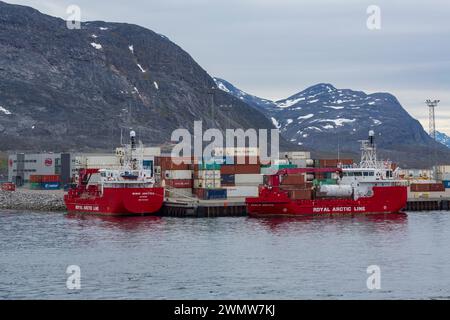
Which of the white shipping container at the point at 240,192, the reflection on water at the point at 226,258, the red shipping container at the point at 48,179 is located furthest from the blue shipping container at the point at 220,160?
the red shipping container at the point at 48,179

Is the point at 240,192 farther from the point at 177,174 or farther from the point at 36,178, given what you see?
the point at 36,178

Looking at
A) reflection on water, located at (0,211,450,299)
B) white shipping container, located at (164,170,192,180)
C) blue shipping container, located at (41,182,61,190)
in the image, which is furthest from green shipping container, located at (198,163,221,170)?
blue shipping container, located at (41,182,61,190)

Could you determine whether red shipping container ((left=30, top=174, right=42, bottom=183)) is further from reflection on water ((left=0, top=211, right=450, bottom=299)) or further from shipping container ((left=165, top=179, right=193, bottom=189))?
reflection on water ((left=0, top=211, right=450, bottom=299))

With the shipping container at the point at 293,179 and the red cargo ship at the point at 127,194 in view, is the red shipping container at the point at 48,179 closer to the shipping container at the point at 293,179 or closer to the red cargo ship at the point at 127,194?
the red cargo ship at the point at 127,194

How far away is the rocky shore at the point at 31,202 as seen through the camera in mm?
122000

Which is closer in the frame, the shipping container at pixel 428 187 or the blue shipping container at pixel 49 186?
the shipping container at pixel 428 187

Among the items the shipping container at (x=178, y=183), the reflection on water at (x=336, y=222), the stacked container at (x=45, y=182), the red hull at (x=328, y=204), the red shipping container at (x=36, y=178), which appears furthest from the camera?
the red shipping container at (x=36, y=178)

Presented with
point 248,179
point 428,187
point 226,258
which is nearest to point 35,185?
point 248,179

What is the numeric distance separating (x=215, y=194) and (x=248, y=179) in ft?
38.0

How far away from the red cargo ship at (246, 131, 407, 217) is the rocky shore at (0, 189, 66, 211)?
31.6 meters

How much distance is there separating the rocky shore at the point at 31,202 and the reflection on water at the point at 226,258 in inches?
903
